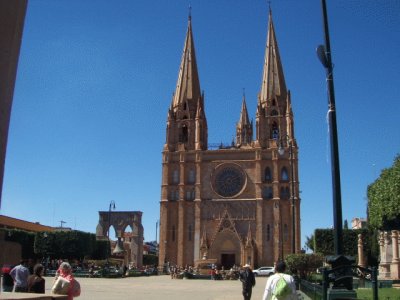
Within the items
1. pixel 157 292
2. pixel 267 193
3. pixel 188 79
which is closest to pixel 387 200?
pixel 157 292

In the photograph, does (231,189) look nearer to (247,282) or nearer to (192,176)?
(192,176)

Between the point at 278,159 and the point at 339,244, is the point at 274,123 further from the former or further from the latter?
the point at 339,244

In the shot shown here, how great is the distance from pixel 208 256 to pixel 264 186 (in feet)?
37.5

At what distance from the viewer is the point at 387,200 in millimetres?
22219

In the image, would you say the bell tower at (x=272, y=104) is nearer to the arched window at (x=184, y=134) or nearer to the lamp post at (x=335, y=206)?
the arched window at (x=184, y=134)

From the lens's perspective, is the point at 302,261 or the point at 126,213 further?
the point at 126,213

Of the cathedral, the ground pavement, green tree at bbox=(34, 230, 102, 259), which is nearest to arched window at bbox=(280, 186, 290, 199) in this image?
the cathedral

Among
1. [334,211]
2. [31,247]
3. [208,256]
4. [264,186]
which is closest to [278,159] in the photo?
[264,186]

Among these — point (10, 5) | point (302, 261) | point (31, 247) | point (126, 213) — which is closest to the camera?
point (10, 5)

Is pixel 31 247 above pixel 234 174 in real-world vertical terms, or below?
A: below

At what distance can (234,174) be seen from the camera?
220 ft

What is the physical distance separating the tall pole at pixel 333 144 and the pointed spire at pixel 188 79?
202ft

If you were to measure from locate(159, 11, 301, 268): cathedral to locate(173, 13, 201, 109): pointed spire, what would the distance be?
2.64 feet

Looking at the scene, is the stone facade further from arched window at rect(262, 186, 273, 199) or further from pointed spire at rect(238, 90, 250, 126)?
pointed spire at rect(238, 90, 250, 126)
